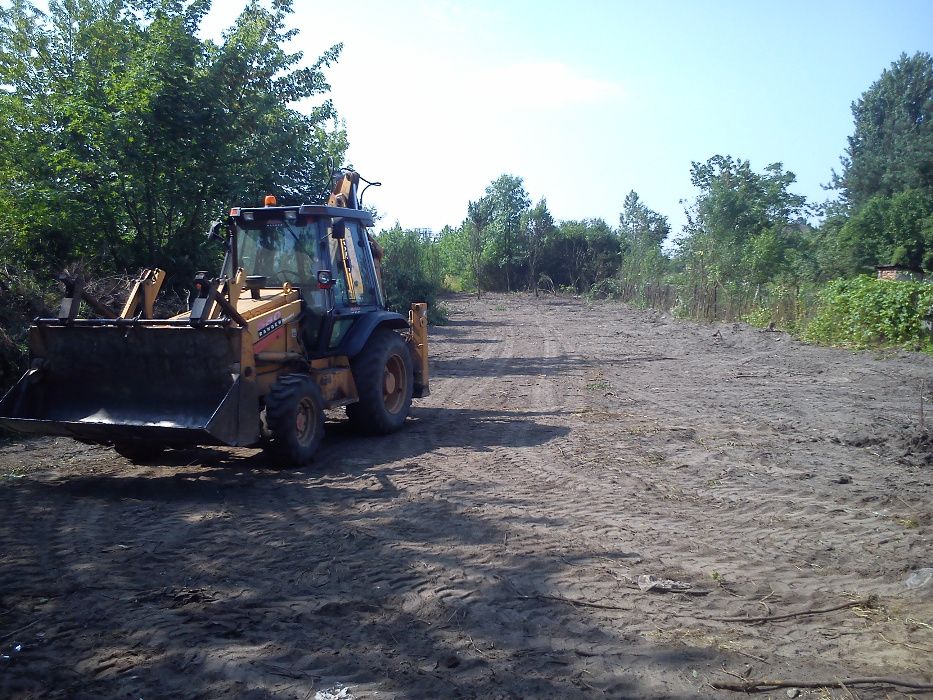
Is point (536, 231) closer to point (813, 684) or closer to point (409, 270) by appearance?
point (409, 270)

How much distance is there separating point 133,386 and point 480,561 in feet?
12.6

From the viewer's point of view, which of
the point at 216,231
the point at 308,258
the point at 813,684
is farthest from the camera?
the point at 216,231

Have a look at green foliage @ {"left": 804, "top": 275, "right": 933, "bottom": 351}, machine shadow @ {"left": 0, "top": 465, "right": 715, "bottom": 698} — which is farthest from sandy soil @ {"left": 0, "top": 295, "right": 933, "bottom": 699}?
green foliage @ {"left": 804, "top": 275, "right": 933, "bottom": 351}

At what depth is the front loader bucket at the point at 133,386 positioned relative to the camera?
6.77m

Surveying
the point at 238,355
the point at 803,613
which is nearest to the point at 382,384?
the point at 238,355

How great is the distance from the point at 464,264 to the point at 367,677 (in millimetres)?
51502

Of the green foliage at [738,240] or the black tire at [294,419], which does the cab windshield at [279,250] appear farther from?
the green foliage at [738,240]

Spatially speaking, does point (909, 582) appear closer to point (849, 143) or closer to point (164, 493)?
point (164, 493)

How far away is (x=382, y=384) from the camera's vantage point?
30.1 ft

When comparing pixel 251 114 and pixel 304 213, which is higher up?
pixel 251 114

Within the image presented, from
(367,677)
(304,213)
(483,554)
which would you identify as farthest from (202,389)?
(367,677)

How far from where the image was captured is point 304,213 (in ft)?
27.9

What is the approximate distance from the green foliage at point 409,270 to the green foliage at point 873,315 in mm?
12365

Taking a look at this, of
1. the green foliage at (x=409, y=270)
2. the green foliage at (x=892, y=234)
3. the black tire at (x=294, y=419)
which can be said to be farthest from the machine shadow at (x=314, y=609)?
the green foliage at (x=892, y=234)
